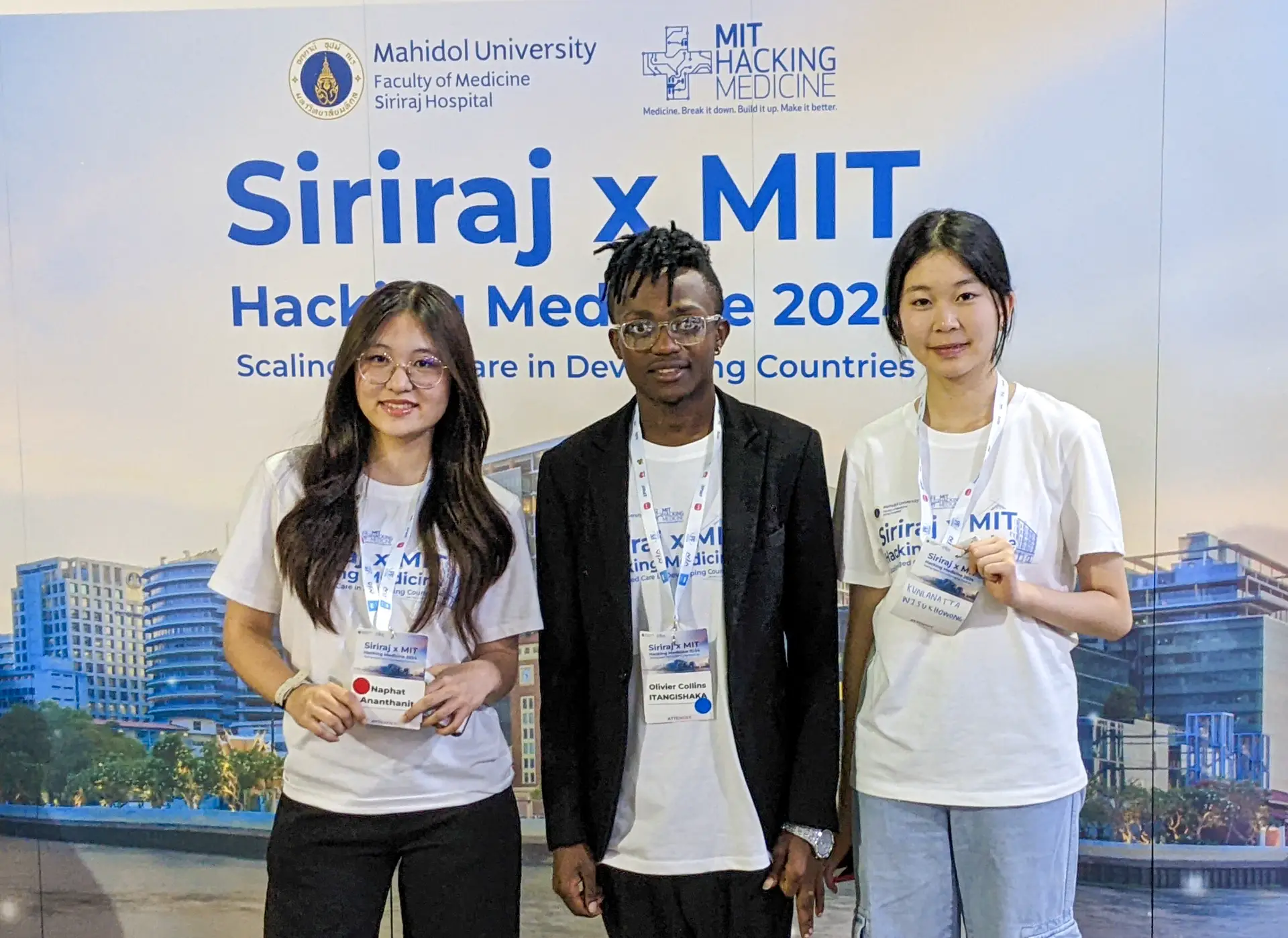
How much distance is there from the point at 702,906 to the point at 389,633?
728 millimetres

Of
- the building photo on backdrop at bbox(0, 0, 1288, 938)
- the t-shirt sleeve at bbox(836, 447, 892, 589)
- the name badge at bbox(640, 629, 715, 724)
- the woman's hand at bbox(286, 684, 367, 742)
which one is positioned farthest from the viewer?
the building photo on backdrop at bbox(0, 0, 1288, 938)

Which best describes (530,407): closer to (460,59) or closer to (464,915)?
(460,59)

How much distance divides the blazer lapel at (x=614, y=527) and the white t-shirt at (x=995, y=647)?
472 millimetres

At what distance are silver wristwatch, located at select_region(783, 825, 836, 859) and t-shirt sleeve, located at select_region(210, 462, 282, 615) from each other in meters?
1.01

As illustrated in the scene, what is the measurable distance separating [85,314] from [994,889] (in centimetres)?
264

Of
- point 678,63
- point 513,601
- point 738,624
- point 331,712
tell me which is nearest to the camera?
point 331,712

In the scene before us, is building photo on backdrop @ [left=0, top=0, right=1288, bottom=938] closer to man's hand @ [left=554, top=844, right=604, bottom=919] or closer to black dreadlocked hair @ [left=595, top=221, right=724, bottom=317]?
black dreadlocked hair @ [left=595, top=221, right=724, bottom=317]

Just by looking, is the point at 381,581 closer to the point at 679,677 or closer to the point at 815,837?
the point at 679,677

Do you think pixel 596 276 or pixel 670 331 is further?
pixel 596 276

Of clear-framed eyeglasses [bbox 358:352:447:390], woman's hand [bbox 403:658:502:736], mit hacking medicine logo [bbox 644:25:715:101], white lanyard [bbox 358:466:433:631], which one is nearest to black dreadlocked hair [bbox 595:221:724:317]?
clear-framed eyeglasses [bbox 358:352:447:390]

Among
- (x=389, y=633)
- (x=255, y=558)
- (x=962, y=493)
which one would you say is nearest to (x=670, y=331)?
(x=962, y=493)

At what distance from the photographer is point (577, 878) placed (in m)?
1.76

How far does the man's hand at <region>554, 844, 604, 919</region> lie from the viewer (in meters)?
1.76

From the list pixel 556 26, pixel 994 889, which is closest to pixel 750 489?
pixel 994 889
